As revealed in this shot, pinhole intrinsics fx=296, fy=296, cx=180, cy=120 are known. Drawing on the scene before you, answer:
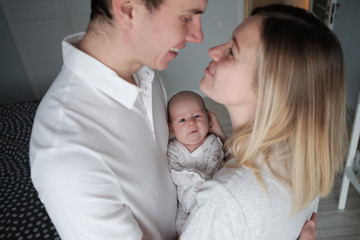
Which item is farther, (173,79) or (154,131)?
(173,79)

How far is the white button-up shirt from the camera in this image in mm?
772

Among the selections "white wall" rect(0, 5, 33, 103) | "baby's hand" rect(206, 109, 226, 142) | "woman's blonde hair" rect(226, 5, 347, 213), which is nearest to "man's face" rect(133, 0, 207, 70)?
"woman's blonde hair" rect(226, 5, 347, 213)

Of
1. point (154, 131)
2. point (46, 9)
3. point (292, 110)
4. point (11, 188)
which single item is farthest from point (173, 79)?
point (292, 110)

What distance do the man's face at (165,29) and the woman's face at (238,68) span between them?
127 millimetres

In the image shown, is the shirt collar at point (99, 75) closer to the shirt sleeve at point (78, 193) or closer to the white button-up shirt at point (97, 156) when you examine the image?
the white button-up shirt at point (97, 156)

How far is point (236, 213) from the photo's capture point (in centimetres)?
86

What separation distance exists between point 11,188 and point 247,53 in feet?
5.35

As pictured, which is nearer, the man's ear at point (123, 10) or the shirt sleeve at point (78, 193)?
the shirt sleeve at point (78, 193)

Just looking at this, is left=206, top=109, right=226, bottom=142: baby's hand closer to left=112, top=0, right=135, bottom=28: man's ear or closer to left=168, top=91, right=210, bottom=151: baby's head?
left=168, top=91, right=210, bottom=151: baby's head

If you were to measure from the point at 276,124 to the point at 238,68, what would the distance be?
0.22m

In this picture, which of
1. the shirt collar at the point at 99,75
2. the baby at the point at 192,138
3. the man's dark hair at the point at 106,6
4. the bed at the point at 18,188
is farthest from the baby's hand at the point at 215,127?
the bed at the point at 18,188

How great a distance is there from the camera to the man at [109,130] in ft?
2.56

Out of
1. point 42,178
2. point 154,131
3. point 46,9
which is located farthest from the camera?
point 46,9

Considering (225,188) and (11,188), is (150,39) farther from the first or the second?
(11,188)
